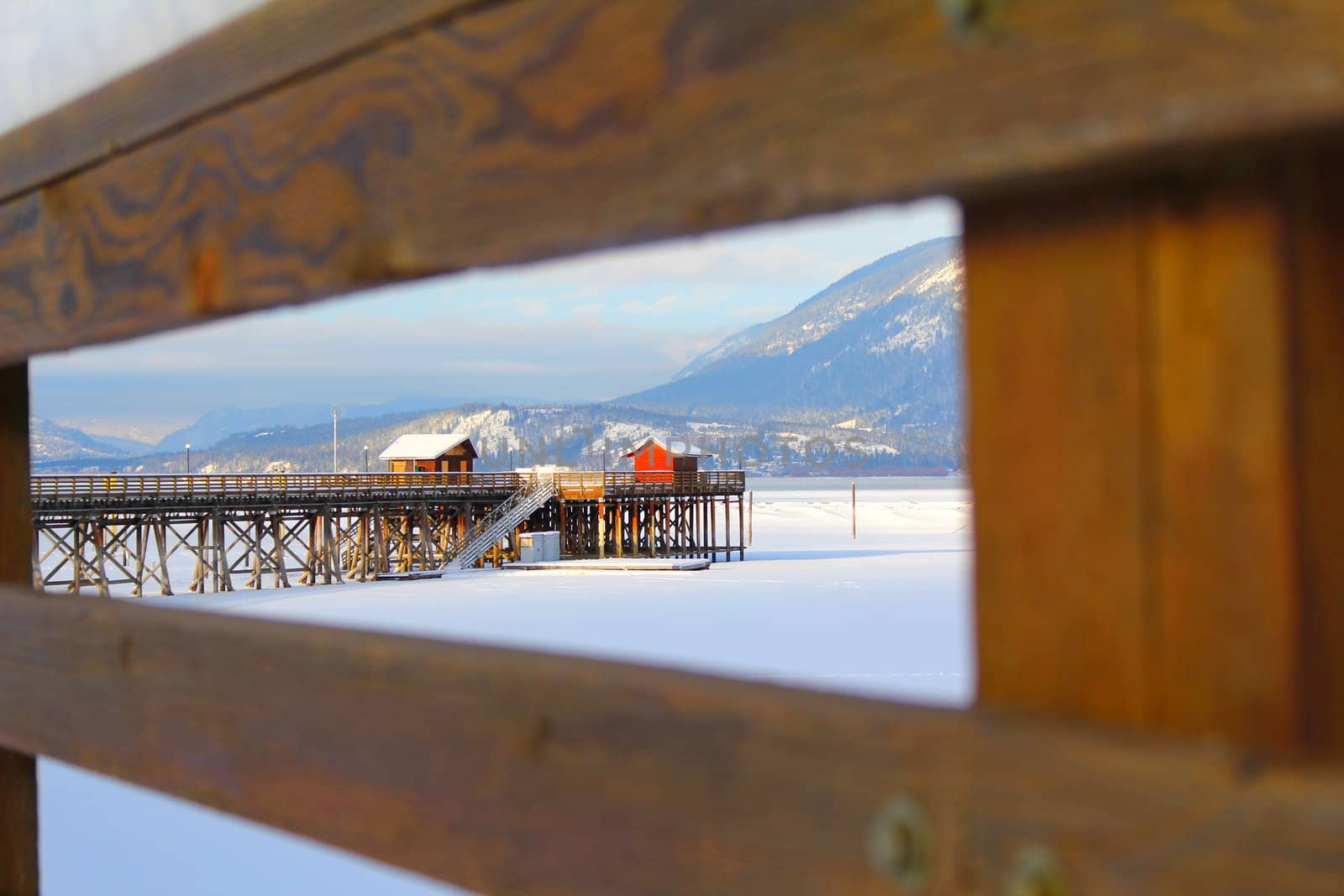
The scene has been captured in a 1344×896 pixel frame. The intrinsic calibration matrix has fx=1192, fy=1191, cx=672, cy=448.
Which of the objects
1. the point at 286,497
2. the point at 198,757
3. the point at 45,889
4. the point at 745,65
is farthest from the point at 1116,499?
the point at 286,497

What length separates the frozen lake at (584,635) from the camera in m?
7.36

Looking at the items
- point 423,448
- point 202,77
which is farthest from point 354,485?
point 202,77

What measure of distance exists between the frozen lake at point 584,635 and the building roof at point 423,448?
Answer: 13.9m

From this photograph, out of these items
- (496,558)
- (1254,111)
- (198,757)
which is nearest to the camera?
(1254,111)

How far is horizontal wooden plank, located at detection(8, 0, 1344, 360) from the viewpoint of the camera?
2.14ft

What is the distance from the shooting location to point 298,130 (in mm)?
1290

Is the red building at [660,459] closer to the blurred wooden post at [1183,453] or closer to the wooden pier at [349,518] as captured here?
the wooden pier at [349,518]

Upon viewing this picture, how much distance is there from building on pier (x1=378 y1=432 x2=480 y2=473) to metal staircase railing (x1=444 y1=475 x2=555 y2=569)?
6340mm

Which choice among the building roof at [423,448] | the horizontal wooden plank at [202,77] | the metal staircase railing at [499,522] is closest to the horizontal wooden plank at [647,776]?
the horizontal wooden plank at [202,77]

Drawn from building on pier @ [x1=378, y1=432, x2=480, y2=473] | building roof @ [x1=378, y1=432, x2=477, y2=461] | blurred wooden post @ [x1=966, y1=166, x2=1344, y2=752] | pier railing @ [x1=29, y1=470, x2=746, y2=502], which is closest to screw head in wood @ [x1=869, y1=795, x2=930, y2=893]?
blurred wooden post @ [x1=966, y1=166, x2=1344, y2=752]

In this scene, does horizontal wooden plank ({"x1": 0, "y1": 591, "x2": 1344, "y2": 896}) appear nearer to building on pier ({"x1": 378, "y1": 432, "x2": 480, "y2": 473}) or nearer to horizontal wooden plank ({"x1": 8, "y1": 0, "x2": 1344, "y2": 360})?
horizontal wooden plank ({"x1": 8, "y1": 0, "x2": 1344, "y2": 360})

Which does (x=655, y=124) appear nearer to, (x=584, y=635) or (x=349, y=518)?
(x=584, y=635)

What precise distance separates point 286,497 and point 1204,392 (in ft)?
127

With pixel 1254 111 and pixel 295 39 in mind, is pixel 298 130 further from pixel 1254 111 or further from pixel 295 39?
pixel 1254 111
